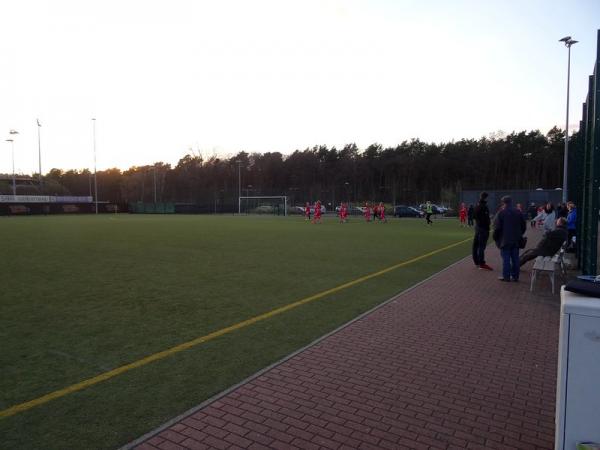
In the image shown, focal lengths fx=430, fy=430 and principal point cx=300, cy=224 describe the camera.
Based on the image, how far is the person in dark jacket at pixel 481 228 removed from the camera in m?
10.8

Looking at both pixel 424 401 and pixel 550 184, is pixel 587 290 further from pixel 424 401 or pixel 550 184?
pixel 550 184

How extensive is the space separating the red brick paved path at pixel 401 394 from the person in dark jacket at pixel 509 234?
3328mm

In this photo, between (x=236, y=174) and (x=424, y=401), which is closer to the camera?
(x=424, y=401)

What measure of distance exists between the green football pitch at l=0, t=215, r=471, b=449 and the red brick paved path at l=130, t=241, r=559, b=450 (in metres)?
0.40

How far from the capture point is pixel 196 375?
413cm

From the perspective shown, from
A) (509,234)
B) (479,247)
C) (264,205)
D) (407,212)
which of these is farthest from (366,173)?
(509,234)

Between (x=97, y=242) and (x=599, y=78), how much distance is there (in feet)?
56.3

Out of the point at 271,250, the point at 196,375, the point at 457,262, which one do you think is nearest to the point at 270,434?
the point at 196,375

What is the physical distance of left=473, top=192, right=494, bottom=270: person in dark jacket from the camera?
10.8 metres

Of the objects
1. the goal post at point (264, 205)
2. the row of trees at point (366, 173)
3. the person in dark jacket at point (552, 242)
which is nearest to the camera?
the person in dark jacket at point (552, 242)

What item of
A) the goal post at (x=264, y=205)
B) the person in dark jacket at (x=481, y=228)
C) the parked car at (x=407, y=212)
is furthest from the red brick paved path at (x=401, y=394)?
the goal post at (x=264, y=205)

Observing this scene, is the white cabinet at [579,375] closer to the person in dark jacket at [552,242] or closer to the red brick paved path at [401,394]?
the red brick paved path at [401,394]

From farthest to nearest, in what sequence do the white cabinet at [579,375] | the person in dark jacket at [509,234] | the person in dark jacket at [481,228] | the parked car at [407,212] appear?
the parked car at [407,212], the person in dark jacket at [481,228], the person in dark jacket at [509,234], the white cabinet at [579,375]

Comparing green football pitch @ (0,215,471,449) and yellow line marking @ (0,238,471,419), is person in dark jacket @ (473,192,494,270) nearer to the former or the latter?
green football pitch @ (0,215,471,449)
